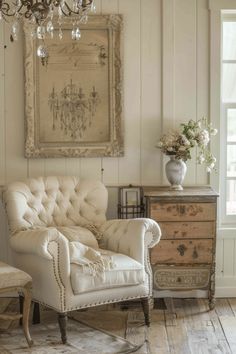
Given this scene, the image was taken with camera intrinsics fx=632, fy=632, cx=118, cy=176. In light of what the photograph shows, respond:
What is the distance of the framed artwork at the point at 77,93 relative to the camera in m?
4.89

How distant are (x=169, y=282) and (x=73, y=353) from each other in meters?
1.09

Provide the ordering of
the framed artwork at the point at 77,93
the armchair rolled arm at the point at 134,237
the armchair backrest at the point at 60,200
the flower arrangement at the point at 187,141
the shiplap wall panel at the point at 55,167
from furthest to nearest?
the shiplap wall panel at the point at 55,167 → the framed artwork at the point at 77,93 → the flower arrangement at the point at 187,141 → the armchair backrest at the point at 60,200 → the armchair rolled arm at the point at 134,237

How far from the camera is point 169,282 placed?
4574 mm

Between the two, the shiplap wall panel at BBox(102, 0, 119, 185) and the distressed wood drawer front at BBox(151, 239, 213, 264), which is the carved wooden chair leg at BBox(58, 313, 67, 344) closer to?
the distressed wood drawer front at BBox(151, 239, 213, 264)

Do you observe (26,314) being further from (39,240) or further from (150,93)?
(150,93)

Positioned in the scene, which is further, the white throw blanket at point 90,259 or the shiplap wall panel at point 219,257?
the shiplap wall panel at point 219,257

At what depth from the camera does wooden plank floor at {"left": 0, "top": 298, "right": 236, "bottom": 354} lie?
3875 mm

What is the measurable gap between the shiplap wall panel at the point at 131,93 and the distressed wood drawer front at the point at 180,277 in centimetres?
81

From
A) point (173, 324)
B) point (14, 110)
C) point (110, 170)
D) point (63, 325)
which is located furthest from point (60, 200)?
point (173, 324)

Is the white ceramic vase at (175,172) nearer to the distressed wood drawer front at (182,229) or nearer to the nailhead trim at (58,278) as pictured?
the distressed wood drawer front at (182,229)

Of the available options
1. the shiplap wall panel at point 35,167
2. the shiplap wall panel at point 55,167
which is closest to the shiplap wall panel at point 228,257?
the shiplap wall panel at point 55,167

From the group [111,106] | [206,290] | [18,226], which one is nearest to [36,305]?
[18,226]

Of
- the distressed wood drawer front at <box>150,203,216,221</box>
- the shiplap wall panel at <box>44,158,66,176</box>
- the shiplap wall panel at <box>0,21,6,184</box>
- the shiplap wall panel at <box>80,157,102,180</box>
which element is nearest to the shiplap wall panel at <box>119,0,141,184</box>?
the shiplap wall panel at <box>80,157,102,180</box>

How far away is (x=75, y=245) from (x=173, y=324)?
88cm
